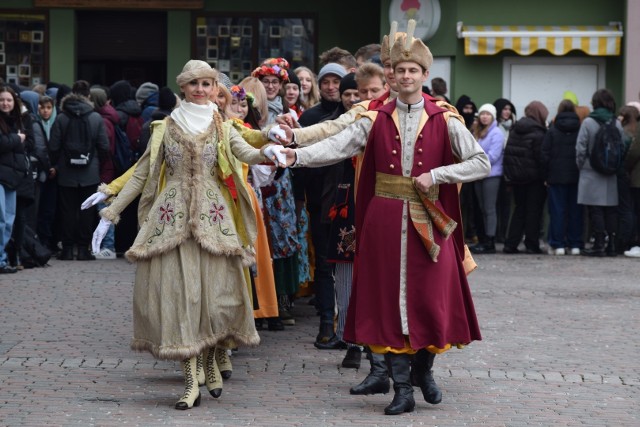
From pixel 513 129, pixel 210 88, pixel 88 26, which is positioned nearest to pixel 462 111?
pixel 513 129

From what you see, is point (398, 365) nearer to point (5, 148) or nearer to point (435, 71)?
point (5, 148)

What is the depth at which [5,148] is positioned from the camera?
1377cm

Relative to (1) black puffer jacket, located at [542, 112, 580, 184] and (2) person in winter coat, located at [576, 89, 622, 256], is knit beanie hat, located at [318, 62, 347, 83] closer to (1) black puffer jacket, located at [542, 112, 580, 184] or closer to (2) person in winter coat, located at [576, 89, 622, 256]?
(2) person in winter coat, located at [576, 89, 622, 256]

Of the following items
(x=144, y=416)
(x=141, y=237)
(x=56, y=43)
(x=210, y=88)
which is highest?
(x=56, y=43)

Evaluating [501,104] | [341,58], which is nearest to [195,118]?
[341,58]

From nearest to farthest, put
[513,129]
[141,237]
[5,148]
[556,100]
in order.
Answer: [141,237] < [5,148] < [513,129] < [556,100]

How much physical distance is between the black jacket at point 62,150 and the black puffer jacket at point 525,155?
5.04 meters

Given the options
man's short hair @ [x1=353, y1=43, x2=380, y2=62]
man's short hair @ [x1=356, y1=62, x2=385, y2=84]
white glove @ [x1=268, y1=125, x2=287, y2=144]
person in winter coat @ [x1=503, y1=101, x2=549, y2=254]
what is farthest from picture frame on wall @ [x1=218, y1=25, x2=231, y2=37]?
white glove @ [x1=268, y1=125, x2=287, y2=144]

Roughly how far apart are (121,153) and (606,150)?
19.0 feet

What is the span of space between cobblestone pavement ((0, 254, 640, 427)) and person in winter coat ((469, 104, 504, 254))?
4.36 m

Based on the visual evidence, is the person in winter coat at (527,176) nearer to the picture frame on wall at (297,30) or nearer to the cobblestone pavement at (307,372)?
the cobblestone pavement at (307,372)

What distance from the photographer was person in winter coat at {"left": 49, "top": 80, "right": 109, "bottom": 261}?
1565cm

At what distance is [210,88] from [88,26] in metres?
14.5

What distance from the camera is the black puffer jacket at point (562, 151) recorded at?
1714 cm
